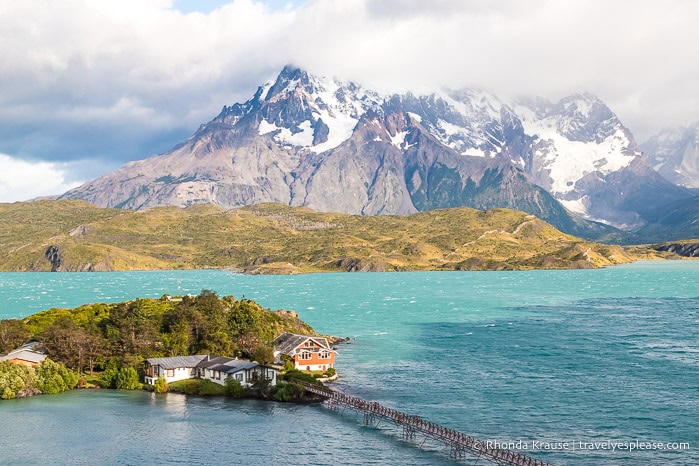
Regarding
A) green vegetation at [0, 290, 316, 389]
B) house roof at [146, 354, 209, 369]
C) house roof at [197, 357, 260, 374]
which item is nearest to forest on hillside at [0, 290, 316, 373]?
green vegetation at [0, 290, 316, 389]

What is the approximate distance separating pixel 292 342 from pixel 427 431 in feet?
149

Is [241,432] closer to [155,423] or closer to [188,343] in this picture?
[155,423]

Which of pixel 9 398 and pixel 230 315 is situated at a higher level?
pixel 230 315

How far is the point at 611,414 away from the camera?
95375mm

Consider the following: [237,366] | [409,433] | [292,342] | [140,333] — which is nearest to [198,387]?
[237,366]

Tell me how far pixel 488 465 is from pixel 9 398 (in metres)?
69.8

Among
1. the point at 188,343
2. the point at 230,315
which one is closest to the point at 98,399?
the point at 188,343

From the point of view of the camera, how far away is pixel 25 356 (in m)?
113

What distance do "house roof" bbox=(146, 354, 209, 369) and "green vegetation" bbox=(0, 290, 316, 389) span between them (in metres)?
3.93

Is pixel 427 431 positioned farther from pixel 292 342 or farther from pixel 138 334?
pixel 138 334

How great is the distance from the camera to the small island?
10850 centimetres

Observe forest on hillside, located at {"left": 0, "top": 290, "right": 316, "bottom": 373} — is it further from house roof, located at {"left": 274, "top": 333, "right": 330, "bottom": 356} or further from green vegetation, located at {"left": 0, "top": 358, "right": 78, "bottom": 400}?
green vegetation, located at {"left": 0, "top": 358, "right": 78, "bottom": 400}

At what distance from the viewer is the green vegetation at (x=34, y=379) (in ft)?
347

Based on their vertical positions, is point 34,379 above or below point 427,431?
above
